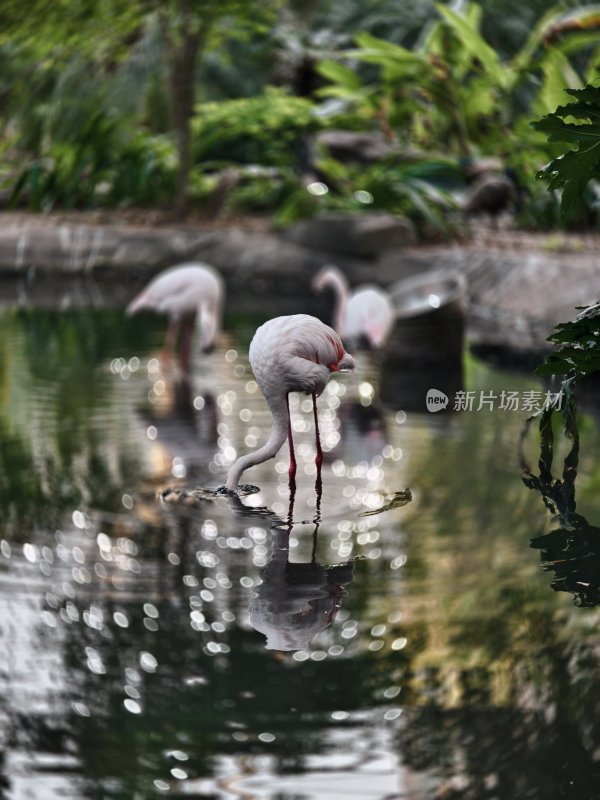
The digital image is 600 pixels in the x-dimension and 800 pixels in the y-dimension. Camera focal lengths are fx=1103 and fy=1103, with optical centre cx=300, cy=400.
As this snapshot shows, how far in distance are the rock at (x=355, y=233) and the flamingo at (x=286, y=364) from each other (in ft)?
24.2

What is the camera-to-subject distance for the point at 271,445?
2.15 ft

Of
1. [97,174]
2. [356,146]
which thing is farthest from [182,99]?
[356,146]

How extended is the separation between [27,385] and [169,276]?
142 centimetres

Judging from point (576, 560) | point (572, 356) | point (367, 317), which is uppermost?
point (572, 356)

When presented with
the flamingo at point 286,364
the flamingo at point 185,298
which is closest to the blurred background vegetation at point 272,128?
the flamingo at point 185,298

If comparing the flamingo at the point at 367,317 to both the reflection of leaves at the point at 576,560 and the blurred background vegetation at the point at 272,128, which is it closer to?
the blurred background vegetation at the point at 272,128

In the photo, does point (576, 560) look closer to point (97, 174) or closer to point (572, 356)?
point (572, 356)

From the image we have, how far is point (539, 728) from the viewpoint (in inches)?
48.8

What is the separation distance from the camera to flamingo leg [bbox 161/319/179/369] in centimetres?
499

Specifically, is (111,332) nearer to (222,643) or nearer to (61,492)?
(61,492)

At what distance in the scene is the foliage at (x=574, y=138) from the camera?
2.37 ft

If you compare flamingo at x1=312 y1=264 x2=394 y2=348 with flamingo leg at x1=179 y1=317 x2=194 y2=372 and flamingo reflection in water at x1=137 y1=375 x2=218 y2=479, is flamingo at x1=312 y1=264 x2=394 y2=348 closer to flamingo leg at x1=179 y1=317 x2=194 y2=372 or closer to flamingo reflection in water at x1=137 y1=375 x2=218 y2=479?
flamingo leg at x1=179 y1=317 x2=194 y2=372

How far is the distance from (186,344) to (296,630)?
460 cm

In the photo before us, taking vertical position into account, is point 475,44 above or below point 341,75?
above
